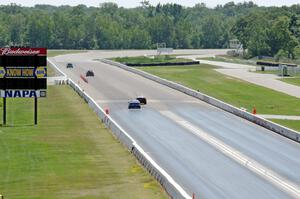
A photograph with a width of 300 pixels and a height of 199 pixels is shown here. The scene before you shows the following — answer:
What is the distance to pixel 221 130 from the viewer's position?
58.8 m

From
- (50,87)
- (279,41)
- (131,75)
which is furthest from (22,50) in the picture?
(279,41)

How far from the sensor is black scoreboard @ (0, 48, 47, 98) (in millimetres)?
59906

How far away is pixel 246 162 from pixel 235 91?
50982 mm

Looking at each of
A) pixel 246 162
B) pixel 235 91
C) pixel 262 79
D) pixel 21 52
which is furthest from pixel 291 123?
pixel 262 79

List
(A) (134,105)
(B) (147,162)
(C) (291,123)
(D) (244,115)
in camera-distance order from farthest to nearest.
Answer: (A) (134,105) → (D) (244,115) → (C) (291,123) → (B) (147,162)

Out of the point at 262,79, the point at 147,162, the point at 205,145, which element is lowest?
the point at 262,79

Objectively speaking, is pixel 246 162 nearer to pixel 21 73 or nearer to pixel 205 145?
pixel 205 145

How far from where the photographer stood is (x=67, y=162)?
44188mm

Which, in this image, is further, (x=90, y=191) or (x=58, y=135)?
(x=58, y=135)

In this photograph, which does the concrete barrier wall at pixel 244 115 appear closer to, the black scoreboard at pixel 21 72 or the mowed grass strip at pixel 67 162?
the mowed grass strip at pixel 67 162

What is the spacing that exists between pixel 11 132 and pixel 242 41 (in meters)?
145

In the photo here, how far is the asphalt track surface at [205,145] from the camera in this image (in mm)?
38031

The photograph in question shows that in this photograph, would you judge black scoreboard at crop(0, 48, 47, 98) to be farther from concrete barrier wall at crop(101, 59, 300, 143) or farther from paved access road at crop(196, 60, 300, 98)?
paved access road at crop(196, 60, 300, 98)

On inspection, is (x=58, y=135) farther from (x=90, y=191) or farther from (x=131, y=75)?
(x=131, y=75)
